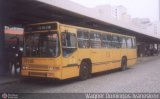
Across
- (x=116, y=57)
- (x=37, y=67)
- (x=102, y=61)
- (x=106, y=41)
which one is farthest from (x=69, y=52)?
(x=116, y=57)

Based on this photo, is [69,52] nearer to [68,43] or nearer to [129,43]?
[68,43]

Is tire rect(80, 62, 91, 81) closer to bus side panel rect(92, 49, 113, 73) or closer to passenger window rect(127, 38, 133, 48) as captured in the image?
bus side panel rect(92, 49, 113, 73)

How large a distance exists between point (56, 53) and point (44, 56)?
546mm

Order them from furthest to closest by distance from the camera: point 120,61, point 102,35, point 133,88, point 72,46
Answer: point 120,61
point 102,35
point 72,46
point 133,88

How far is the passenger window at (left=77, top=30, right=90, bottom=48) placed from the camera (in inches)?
565

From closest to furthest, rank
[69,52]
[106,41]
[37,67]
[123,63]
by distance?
[37,67] < [69,52] < [106,41] < [123,63]

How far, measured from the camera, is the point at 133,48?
23.7 m

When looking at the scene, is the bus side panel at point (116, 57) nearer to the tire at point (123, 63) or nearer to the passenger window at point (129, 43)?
the tire at point (123, 63)

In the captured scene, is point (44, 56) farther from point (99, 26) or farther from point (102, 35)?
point (99, 26)

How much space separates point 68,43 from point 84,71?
6.93ft

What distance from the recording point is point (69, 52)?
13180mm

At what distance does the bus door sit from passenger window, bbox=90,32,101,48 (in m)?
2.02

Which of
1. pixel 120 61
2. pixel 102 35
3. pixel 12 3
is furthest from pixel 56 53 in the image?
pixel 120 61

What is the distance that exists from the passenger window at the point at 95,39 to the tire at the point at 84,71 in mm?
1328
